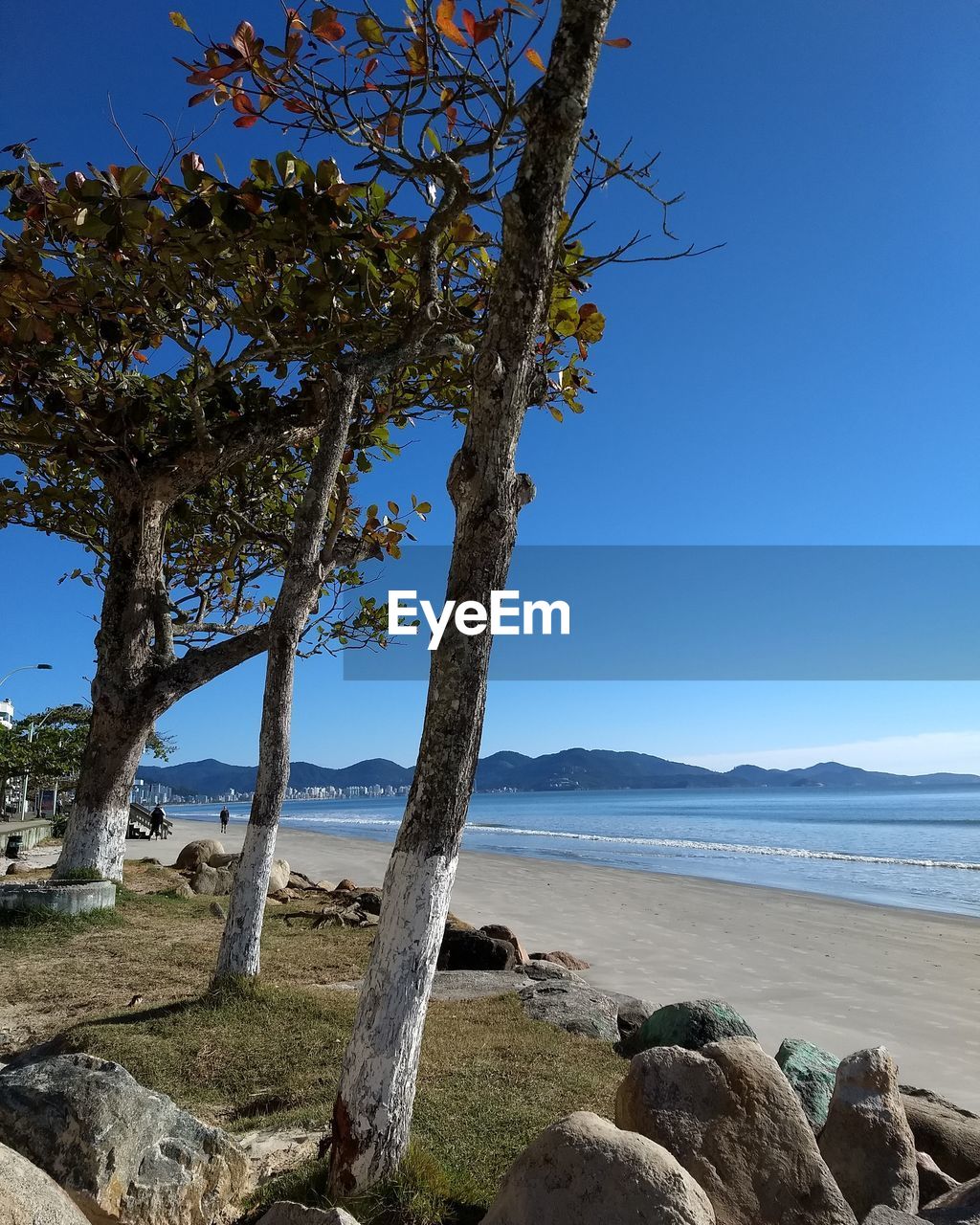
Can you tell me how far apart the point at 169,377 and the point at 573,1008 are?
937cm

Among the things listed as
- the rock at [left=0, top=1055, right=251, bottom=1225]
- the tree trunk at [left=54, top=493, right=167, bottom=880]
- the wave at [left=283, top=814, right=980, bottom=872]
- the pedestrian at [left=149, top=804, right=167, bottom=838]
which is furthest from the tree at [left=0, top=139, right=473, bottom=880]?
the wave at [left=283, top=814, right=980, bottom=872]

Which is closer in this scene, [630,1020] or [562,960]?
[630,1020]

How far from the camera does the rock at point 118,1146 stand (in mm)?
3366

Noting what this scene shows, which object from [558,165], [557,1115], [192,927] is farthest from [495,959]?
[558,165]

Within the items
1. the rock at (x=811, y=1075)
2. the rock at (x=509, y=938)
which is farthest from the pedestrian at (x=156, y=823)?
the rock at (x=811, y=1075)

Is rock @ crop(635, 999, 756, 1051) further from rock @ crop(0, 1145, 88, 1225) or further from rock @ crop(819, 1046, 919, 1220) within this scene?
rock @ crop(0, 1145, 88, 1225)

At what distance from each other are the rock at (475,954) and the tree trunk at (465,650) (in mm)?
6112

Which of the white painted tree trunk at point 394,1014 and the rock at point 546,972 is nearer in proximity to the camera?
the white painted tree trunk at point 394,1014

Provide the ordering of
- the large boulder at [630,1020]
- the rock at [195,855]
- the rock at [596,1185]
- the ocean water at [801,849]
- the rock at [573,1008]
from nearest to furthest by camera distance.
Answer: the rock at [596,1185] → the large boulder at [630,1020] → the rock at [573,1008] → the rock at [195,855] → the ocean water at [801,849]

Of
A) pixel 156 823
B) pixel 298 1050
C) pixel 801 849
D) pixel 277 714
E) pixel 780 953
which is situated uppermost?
pixel 277 714

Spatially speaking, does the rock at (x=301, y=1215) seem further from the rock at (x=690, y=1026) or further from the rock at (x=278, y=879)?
the rock at (x=278, y=879)

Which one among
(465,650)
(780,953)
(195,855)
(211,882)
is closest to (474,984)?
(465,650)

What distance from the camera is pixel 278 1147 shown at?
4418 millimetres

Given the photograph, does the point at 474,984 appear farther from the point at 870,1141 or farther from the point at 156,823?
the point at 156,823
